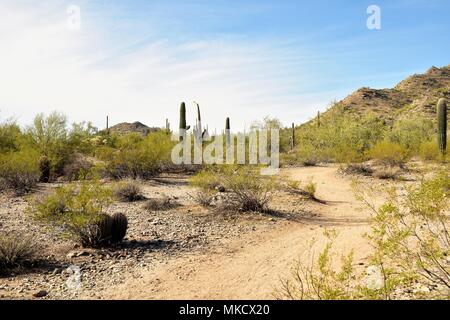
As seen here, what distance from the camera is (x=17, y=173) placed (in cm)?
1511

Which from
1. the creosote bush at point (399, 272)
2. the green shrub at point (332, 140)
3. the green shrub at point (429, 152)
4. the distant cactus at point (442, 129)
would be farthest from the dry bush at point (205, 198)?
the green shrub at point (332, 140)

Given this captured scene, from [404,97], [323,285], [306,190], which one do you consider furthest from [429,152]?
[404,97]

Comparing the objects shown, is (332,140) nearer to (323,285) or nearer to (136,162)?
(136,162)

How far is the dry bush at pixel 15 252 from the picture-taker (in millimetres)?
6707

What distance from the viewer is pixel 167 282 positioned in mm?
6344

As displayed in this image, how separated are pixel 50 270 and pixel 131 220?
3816 mm

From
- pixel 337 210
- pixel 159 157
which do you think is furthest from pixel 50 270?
pixel 159 157

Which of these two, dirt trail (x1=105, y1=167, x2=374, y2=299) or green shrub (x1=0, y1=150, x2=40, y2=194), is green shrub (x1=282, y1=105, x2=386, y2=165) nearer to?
dirt trail (x1=105, y1=167, x2=374, y2=299)

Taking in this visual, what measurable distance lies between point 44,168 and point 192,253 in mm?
12846

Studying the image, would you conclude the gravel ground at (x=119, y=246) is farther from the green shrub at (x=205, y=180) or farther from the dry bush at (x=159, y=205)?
the green shrub at (x=205, y=180)

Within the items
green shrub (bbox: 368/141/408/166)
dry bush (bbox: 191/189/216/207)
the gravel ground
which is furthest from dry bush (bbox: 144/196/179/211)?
green shrub (bbox: 368/141/408/166)

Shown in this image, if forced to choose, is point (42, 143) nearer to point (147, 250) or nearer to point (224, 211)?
point (224, 211)

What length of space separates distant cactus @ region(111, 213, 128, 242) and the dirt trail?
155 cm
